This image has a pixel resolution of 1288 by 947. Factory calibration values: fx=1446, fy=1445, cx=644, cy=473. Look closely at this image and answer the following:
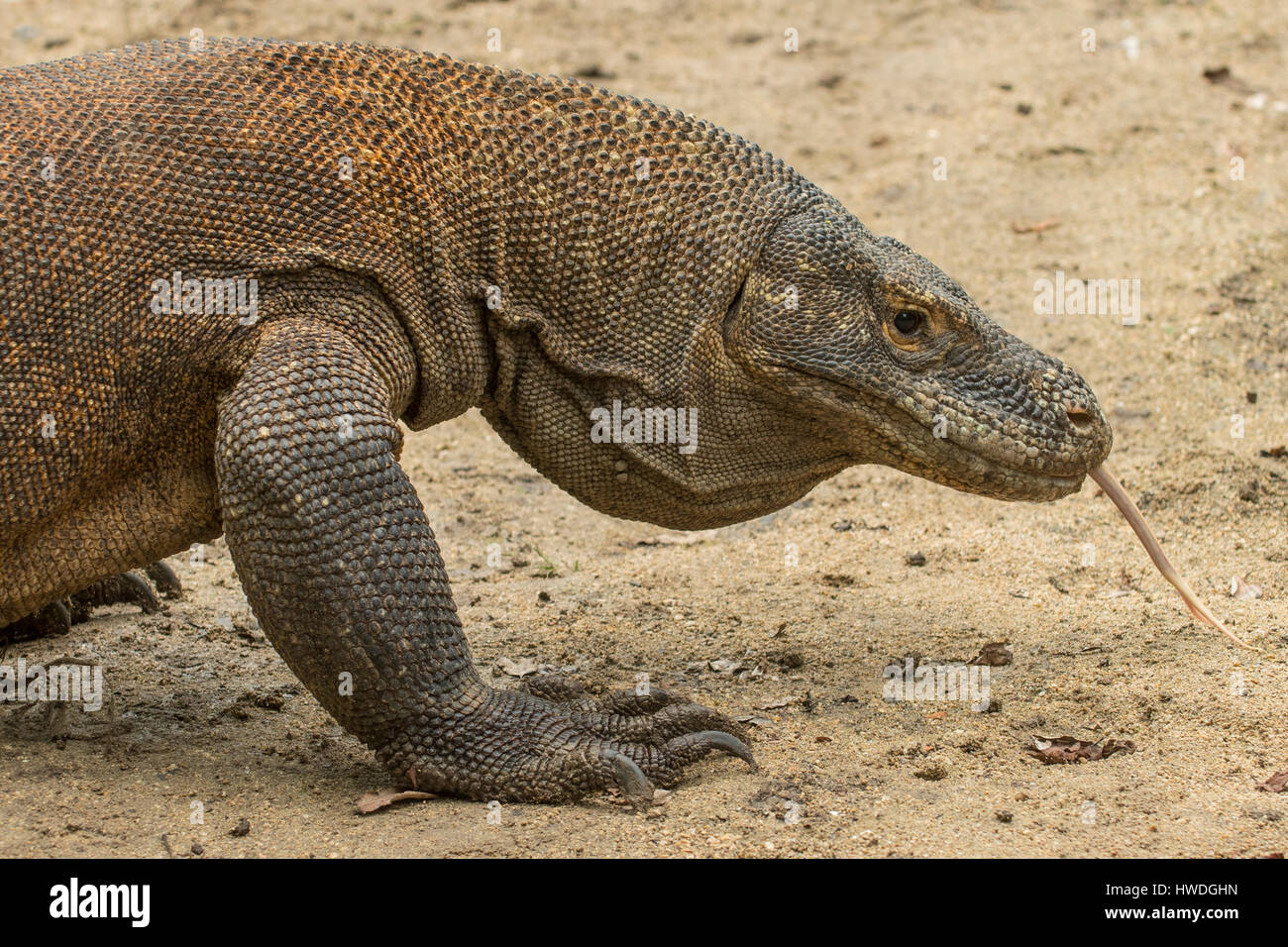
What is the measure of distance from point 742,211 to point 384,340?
1.30 meters

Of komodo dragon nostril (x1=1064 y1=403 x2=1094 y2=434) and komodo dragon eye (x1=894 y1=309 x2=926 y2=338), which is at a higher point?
komodo dragon eye (x1=894 y1=309 x2=926 y2=338)

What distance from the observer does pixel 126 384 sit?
14.3 ft

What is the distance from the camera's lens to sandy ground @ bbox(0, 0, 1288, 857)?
4355 millimetres

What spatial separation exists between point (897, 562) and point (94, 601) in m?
3.66

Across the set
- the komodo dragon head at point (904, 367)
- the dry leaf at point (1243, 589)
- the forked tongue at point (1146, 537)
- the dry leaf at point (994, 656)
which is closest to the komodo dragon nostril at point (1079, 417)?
the komodo dragon head at point (904, 367)

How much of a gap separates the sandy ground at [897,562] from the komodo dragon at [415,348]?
54 cm

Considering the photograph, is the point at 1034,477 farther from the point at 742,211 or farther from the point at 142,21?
the point at 142,21

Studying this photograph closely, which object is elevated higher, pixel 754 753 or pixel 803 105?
pixel 803 105

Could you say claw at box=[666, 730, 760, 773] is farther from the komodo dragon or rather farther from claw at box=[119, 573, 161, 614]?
claw at box=[119, 573, 161, 614]

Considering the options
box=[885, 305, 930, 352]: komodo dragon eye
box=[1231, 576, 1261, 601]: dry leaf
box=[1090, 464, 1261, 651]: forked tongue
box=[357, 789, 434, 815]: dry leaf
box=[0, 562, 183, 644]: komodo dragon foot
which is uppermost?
box=[885, 305, 930, 352]: komodo dragon eye

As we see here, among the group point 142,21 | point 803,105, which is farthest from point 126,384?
point 142,21

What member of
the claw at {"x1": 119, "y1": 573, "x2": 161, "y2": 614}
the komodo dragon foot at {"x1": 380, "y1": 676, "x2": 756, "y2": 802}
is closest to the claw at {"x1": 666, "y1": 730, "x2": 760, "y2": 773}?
the komodo dragon foot at {"x1": 380, "y1": 676, "x2": 756, "y2": 802}

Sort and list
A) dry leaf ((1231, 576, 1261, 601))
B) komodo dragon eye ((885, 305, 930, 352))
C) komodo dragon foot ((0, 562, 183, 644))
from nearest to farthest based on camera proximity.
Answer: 1. komodo dragon eye ((885, 305, 930, 352))
2. komodo dragon foot ((0, 562, 183, 644))
3. dry leaf ((1231, 576, 1261, 601))

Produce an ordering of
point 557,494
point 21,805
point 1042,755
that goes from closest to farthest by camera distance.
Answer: point 21,805 < point 1042,755 < point 557,494
